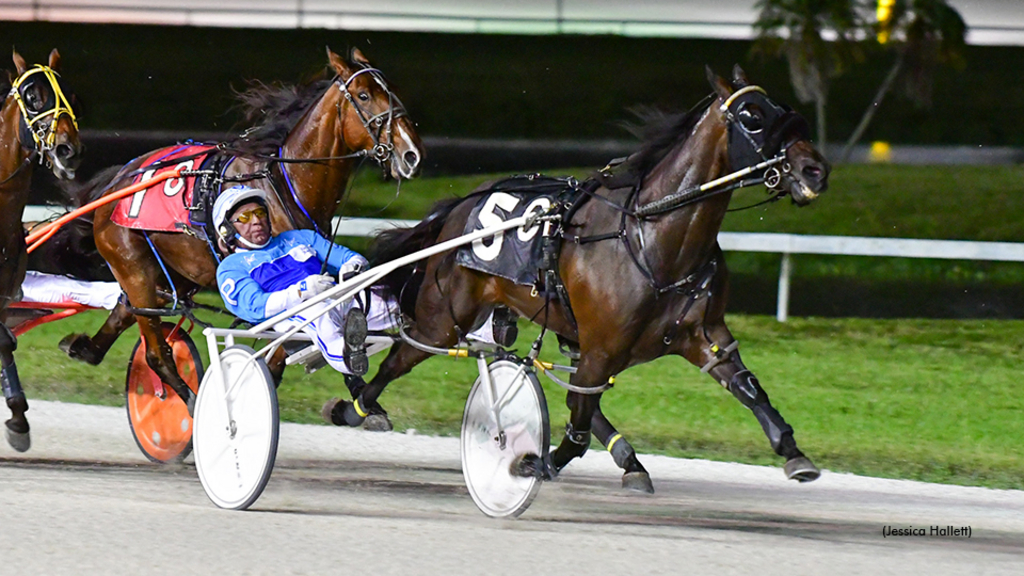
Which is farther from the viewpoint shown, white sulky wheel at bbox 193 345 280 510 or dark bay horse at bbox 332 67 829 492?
white sulky wheel at bbox 193 345 280 510

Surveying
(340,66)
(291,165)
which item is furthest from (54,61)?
(340,66)

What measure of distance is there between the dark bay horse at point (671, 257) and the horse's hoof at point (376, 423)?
922mm

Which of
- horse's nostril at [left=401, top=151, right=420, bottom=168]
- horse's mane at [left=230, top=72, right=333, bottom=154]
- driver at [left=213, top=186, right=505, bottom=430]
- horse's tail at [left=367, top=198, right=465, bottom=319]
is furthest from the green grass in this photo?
driver at [left=213, top=186, right=505, bottom=430]

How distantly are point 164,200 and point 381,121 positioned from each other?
106 centimetres

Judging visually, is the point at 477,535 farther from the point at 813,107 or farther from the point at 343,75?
the point at 813,107

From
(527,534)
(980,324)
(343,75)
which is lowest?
(980,324)

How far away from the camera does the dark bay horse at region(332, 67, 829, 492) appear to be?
15.8 feet

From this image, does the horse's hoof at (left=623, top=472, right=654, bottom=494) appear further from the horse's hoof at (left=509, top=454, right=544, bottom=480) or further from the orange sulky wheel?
the orange sulky wheel

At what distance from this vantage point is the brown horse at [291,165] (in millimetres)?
5770

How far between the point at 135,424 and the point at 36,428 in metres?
0.88

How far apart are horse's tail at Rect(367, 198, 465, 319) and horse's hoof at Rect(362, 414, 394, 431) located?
463mm

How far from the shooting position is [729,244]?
10.4m

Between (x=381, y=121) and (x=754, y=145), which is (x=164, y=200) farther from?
(x=754, y=145)

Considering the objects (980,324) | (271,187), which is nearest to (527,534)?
(271,187)
